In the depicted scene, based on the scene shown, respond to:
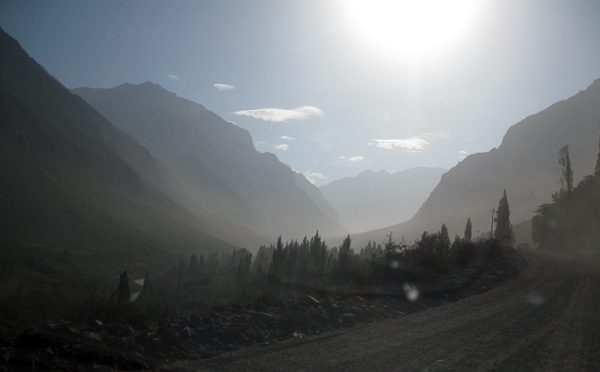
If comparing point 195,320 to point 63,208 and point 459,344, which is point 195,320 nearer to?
point 459,344

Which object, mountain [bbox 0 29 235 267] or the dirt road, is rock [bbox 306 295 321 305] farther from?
mountain [bbox 0 29 235 267]

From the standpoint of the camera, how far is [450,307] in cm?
1350

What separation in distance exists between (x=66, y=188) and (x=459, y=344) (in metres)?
113

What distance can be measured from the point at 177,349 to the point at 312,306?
4941 millimetres

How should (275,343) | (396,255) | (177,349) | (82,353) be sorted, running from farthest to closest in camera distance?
(396,255) → (275,343) → (177,349) → (82,353)

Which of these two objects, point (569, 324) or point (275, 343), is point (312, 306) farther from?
point (569, 324)

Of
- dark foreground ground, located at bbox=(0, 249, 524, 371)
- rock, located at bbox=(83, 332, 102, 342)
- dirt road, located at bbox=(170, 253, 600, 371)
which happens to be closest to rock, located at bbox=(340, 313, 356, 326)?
dark foreground ground, located at bbox=(0, 249, 524, 371)

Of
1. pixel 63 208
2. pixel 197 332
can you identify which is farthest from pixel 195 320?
pixel 63 208

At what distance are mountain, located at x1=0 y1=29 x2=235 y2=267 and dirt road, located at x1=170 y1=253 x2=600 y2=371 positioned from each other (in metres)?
73.9

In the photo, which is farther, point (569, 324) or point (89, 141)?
point (89, 141)

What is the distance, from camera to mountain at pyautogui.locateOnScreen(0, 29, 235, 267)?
276 feet

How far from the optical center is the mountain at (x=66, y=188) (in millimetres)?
84062

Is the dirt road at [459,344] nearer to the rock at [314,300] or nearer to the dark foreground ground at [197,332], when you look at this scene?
the dark foreground ground at [197,332]

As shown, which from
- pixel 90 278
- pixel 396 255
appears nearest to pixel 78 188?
pixel 90 278
